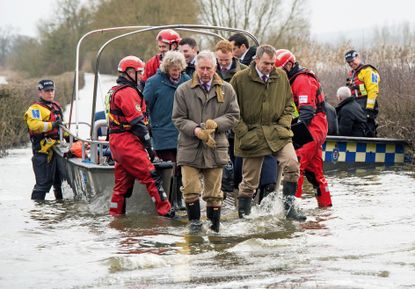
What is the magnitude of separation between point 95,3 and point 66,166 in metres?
59.3

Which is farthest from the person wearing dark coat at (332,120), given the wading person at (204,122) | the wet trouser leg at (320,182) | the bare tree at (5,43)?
the bare tree at (5,43)

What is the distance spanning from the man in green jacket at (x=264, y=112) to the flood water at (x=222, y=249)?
73cm

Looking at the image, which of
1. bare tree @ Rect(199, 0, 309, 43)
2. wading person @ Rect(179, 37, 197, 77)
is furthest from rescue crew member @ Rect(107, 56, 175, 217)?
bare tree @ Rect(199, 0, 309, 43)

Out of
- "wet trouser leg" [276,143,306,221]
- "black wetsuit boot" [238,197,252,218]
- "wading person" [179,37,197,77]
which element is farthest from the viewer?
"wading person" [179,37,197,77]

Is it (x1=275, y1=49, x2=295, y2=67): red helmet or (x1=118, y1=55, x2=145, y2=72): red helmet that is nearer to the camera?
(x1=118, y1=55, x2=145, y2=72): red helmet

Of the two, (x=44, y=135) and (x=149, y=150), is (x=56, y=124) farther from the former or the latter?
(x=149, y=150)

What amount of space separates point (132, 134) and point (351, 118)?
6843 millimetres

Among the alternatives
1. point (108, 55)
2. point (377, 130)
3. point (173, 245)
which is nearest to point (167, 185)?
point (173, 245)

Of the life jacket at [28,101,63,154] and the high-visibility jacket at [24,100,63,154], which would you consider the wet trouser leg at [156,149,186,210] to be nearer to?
the high-visibility jacket at [24,100,63,154]

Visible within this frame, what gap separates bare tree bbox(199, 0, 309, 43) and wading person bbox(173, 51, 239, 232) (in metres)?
42.8

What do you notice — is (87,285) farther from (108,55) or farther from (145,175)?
(108,55)

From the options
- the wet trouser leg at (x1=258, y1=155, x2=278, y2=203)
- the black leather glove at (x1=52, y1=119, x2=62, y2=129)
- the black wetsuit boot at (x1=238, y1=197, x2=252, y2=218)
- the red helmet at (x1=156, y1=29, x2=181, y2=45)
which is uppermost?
the red helmet at (x1=156, y1=29, x2=181, y2=45)

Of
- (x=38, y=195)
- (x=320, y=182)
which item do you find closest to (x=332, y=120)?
(x=320, y=182)

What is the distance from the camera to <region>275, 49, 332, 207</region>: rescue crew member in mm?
10938
